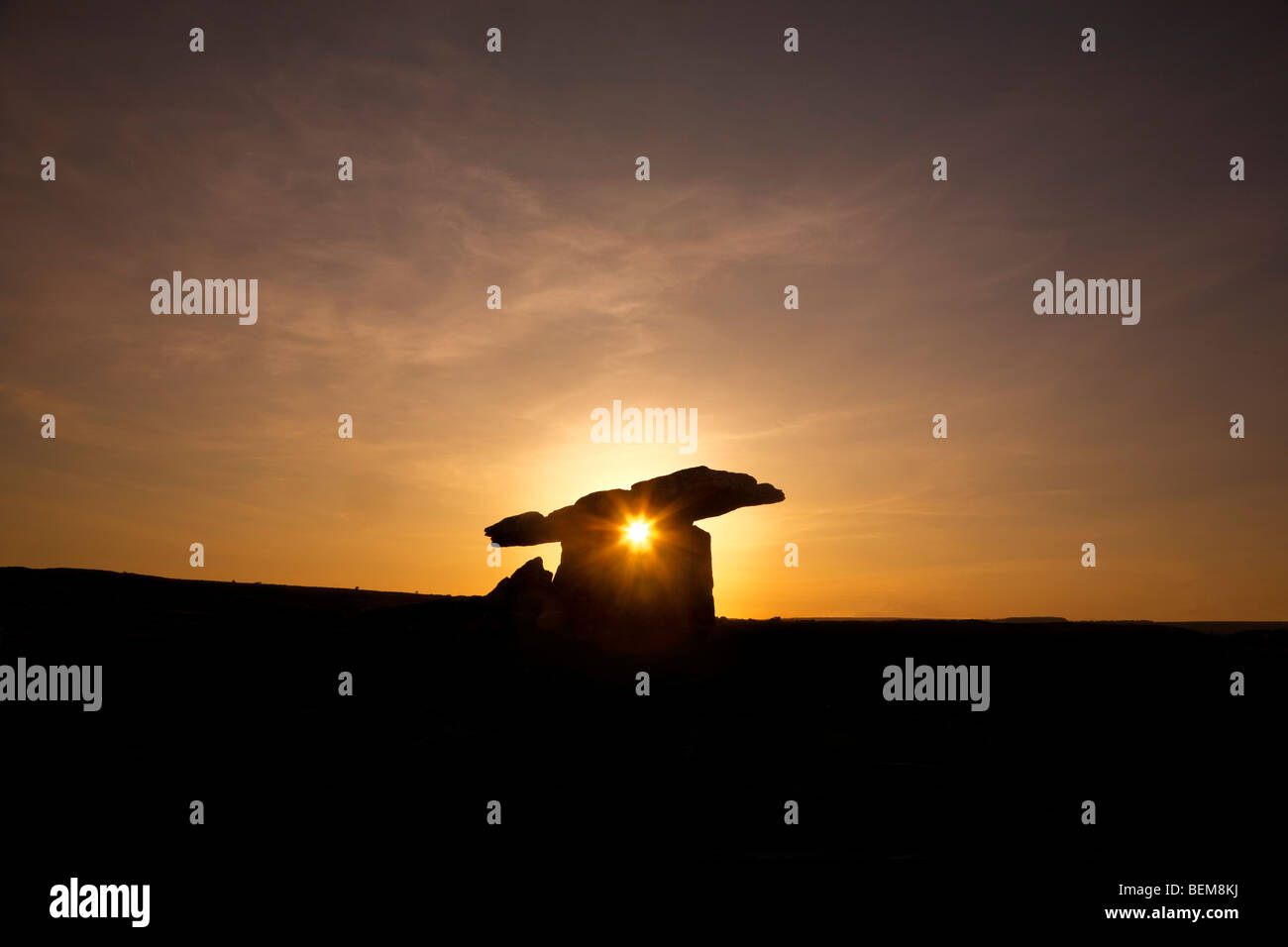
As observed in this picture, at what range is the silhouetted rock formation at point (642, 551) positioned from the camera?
2914cm

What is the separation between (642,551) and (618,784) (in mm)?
13473

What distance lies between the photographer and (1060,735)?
21.4m

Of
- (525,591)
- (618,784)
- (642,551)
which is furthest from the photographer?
(525,591)

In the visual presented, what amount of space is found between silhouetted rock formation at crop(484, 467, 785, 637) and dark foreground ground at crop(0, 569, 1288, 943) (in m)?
1.53

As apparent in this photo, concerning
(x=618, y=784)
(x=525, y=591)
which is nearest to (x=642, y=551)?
(x=525, y=591)

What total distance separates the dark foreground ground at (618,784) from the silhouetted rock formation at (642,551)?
1529 mm

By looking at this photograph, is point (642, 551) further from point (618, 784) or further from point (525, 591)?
point (618, 784)

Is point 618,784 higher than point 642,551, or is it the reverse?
point 642,551

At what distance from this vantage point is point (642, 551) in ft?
98.1
